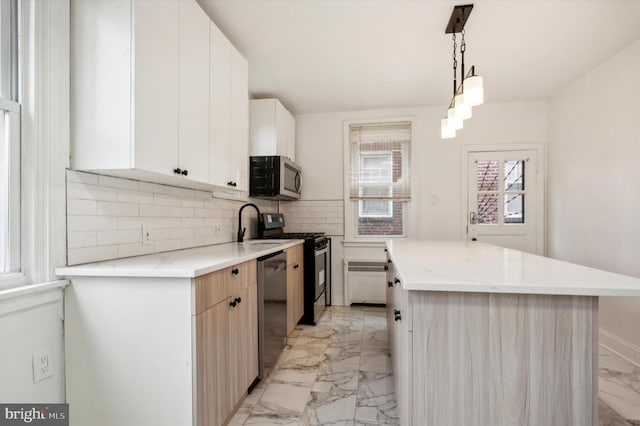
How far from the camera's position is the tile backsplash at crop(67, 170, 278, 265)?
151 centimetres

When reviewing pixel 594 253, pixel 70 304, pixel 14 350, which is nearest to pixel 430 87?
pixel 594 253

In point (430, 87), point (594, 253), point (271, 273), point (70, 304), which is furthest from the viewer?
point (430, 87)

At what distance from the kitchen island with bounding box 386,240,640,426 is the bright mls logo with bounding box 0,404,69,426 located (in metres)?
1.44

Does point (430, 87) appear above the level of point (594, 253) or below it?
above

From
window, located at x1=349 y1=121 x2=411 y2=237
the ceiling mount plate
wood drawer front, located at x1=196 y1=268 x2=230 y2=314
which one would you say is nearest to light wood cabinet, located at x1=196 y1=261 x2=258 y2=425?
wood drawer front, located at x1=196 y1=268 x2=230 y2=314

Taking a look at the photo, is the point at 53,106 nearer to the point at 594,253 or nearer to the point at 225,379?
the point at 225,379

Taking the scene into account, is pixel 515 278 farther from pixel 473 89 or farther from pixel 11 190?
pixel 11 190

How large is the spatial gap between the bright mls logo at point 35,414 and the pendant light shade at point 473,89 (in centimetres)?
249

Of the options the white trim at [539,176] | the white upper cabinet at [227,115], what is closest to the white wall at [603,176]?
the white trim at [539,176]

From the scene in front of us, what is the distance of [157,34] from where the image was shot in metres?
1.56

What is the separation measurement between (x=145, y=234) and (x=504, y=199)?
3.83 m

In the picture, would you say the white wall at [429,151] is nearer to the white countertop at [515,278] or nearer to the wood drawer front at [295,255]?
the wood drawer front at [295,255]

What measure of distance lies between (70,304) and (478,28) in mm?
2950

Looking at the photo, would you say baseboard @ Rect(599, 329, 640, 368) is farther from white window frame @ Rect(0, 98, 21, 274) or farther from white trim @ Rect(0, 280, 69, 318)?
white window frame @ Rect(0, 98, 21, 274)
